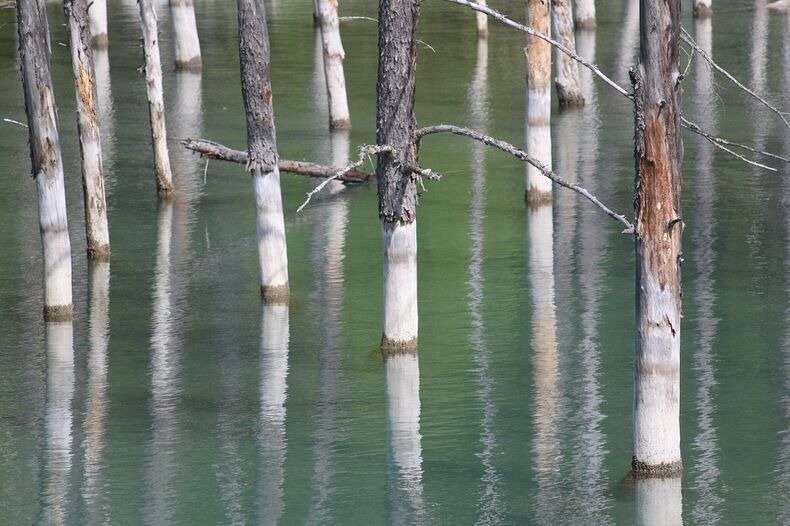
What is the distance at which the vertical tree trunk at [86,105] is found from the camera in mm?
16328

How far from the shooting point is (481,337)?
14859 millimetres

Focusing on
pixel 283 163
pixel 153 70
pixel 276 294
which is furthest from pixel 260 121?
pixel 283 163

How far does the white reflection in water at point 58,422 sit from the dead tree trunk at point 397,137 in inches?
126

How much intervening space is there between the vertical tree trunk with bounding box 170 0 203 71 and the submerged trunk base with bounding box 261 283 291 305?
717 inches

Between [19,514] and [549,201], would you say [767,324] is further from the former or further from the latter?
[19,514]

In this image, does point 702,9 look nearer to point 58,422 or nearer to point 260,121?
point 260,121

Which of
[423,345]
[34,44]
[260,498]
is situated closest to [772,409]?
[423,345]

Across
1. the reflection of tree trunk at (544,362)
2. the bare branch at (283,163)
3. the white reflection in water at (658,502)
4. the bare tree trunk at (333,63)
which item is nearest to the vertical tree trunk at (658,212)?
the white reflection in water at (658,502)

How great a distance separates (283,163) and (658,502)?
11.9 meters

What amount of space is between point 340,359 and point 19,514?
436cm

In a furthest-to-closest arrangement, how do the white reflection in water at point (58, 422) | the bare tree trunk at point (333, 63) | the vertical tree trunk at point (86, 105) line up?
the bare tree trunk at point (333, 63) < the vertical tree trunk at point (86, 105) < the white reflection in water at point (58, 422)

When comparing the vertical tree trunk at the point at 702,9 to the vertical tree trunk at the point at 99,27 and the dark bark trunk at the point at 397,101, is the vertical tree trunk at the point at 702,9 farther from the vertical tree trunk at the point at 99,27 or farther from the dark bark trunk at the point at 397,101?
the dark bark trunk at the point at 397,101

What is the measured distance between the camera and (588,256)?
17812 mm

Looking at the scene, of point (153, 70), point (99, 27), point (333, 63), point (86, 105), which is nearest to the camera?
point (86, 105)
